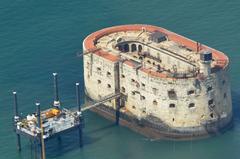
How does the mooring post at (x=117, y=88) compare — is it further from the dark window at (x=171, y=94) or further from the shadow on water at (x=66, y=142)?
the dark window at (x=171, y=94)

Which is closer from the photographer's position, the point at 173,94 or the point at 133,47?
the point at 173,94

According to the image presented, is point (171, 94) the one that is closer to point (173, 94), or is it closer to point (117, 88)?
point (173, 94)

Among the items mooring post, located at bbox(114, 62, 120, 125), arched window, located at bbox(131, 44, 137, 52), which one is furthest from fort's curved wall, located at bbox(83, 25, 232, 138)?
arched window, located at bbox(131, 44, 137, 52)

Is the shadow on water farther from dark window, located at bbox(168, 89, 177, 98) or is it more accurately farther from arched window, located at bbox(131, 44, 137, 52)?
arched window, located at bbox(131, 44, 137, 52)

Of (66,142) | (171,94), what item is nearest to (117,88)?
(171,94)

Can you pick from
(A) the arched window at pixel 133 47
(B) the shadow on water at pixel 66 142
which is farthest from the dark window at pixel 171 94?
(A) the arched window at pixel 133 47

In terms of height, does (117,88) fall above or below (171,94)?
below
